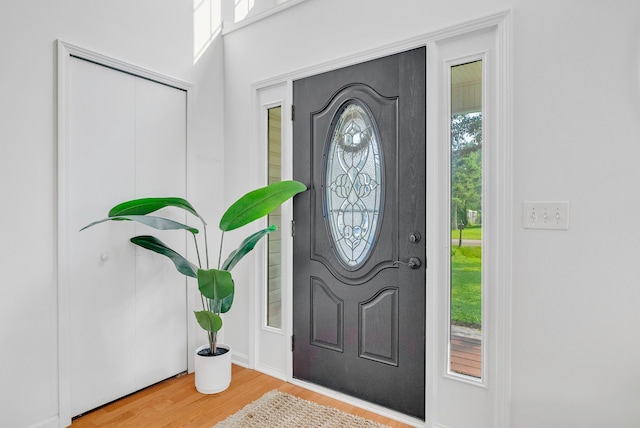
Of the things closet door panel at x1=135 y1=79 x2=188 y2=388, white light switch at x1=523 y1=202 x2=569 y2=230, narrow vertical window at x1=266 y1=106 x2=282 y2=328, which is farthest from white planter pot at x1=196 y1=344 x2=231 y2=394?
white light switch at x1=523 y1=202 x2=569 y2=230

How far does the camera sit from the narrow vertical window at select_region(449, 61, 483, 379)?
1.88m

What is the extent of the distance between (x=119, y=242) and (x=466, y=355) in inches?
81.4

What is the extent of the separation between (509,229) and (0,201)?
94.8 inches

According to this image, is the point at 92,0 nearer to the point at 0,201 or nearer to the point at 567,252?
the point at 0,201

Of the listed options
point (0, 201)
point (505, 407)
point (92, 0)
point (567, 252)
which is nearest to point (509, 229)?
point (567, 252)

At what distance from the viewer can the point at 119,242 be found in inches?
91.2

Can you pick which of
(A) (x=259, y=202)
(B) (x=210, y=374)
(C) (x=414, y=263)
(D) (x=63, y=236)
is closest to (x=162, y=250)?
(D) (x=63, y=236)

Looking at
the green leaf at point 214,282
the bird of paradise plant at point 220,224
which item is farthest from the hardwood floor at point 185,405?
the green leaf at point 214,282

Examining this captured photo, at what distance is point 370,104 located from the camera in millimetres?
2180

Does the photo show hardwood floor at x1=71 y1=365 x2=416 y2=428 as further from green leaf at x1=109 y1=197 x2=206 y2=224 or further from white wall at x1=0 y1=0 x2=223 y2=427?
green leaf at x1=109 y1=197 x2=206 y2=224

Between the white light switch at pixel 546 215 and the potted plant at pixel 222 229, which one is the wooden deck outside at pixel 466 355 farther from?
the potted plant at pixel 222 229

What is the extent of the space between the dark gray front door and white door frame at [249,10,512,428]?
0.17ft

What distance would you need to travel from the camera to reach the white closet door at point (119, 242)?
2.12 metres

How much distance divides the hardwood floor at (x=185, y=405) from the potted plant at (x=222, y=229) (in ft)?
0.37
